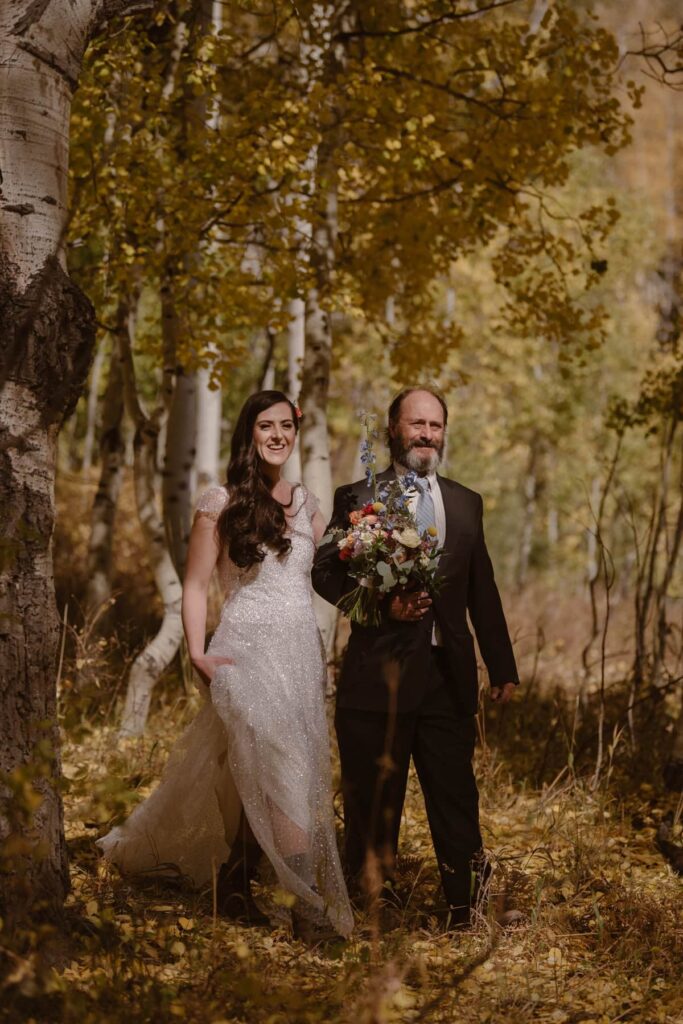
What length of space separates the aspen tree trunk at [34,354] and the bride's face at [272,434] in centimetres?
84

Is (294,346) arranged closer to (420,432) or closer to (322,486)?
(322,486)

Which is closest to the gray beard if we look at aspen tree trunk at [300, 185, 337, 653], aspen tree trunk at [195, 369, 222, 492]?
aspen tree trunk at [300, 185, 337, 653]

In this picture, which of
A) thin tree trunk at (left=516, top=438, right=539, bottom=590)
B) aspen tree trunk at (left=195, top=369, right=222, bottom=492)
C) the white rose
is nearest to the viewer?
the white rose

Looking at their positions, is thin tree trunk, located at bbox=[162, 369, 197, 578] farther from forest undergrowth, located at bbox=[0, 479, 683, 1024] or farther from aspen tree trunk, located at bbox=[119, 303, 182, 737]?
forest undergrowth, located at bbox=[0, 479, 683, 1024]

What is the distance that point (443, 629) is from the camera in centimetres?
407

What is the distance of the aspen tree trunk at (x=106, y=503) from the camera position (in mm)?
7941

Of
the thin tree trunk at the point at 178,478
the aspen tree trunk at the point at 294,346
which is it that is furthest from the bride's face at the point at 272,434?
the aspen tree trunk at the point at 294,346

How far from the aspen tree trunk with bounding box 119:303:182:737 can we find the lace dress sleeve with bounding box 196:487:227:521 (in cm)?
266

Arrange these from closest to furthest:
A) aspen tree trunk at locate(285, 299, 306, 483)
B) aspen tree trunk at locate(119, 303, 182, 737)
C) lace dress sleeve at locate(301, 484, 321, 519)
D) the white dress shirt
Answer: the white dress shirt
lace dress sleeve at locate(301, 484, 321, 519)
aspen tree trunk at locate(119, 303, 182, 737)
aspen tree trunk at locate(285, 299, 306, 483)

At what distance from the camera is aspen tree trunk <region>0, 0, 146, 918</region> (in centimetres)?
334

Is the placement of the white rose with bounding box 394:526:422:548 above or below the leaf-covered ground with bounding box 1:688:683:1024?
above

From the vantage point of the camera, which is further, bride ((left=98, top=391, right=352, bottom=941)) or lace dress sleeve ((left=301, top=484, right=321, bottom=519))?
lace dress sleeve ((left=301, top=484, right=321, bottom=519))

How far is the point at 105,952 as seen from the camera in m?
3.28

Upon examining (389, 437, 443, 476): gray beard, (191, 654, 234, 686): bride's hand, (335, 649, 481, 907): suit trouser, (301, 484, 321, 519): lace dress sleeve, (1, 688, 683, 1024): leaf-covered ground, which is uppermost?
(389, 437, 443, 476): gray beard
